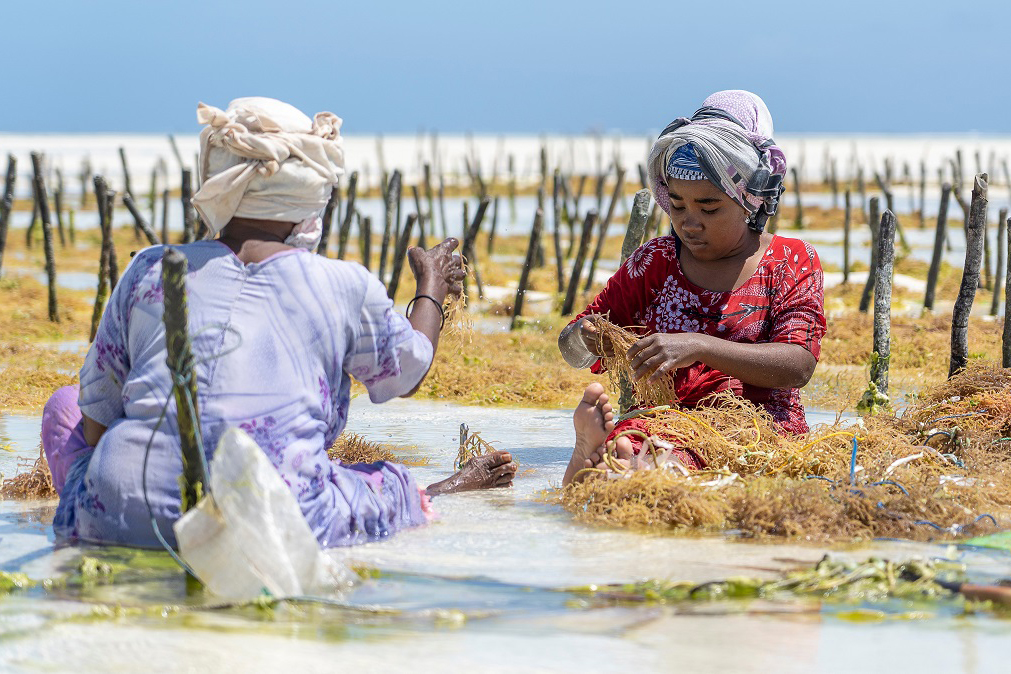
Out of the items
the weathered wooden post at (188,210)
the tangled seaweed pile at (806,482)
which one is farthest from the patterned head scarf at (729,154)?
the weathered wooden post at (188,210)

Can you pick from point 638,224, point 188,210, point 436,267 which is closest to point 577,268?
point 188,210

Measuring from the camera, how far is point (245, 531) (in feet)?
9.70

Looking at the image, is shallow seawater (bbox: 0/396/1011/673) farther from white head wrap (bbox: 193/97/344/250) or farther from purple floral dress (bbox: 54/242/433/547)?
white head wrap (bbox: 193/97/344/250)

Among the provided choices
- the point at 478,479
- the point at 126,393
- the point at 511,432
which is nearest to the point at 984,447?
the point at 478,479

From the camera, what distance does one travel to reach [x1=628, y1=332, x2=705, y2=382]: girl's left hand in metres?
4.12

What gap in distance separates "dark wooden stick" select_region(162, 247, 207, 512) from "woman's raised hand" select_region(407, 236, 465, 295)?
91cm

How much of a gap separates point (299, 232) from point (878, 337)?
391 cm

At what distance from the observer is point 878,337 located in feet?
21.2

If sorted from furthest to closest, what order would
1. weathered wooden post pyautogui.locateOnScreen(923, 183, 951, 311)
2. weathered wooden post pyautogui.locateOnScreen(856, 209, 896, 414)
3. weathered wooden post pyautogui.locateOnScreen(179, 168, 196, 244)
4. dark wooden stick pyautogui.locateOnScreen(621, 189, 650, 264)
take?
weathered wooden post pyautogui.locateOnScreen(923, 183, 951, 311)
weathered wooden post pyautogui.locateOnScreen(179, 168, 196, 244)
dark wooden stick pyautogui.locateOnScreen(621, 189, 650, 264)
weathered wooden post pyautogui.locateOnScreen(856, 209, 896, 414)

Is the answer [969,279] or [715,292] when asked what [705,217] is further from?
[969,279]

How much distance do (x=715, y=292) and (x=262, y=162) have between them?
75.4 inches

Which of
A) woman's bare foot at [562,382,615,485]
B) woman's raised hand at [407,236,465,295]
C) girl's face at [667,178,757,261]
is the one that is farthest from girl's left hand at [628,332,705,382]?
woman's raised hand at [407,236,465,295]

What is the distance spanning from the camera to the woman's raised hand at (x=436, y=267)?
3.83 metres

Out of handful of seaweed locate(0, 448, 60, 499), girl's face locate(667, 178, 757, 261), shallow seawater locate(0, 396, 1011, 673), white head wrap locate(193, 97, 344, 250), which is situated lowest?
handful of seaweed locate(0, 448, 60, 499)
